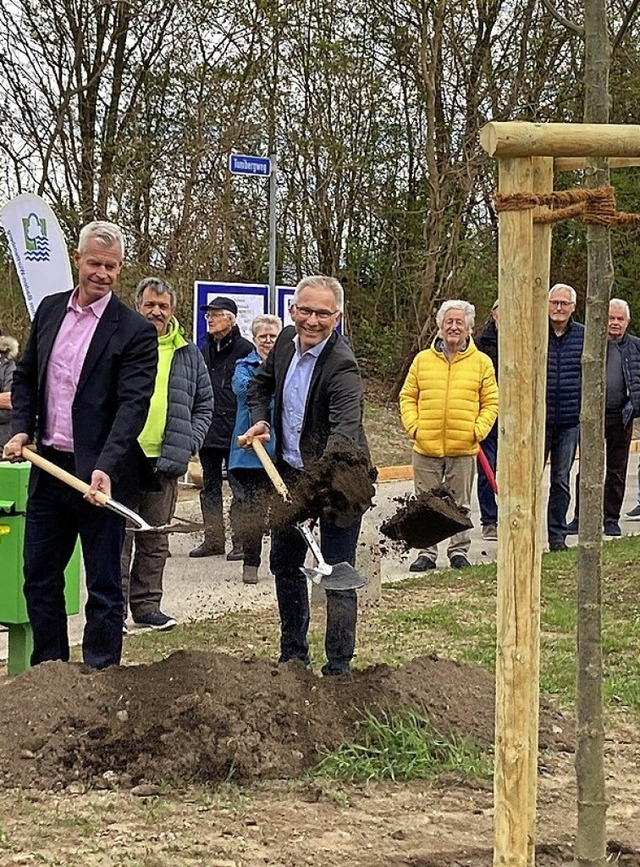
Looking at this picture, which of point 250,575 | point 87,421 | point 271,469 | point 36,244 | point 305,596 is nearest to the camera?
point 87,421

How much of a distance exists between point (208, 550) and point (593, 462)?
22.7 feet

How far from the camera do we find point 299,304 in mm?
5766

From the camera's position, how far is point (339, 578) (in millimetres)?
5641

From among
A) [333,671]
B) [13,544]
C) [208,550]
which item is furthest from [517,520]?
[208,550]

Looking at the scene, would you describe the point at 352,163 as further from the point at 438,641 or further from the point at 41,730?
the point at 41,730

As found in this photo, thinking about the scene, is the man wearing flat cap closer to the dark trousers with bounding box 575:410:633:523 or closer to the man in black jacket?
the man in black jacket

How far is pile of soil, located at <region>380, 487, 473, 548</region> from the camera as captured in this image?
6203 mm

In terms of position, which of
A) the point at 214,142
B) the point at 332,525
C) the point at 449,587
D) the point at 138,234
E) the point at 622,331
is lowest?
the point at 449,587

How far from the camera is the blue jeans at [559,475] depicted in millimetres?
10234

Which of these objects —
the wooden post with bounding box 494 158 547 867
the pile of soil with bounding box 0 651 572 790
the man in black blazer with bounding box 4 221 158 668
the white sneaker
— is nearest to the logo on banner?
the white sneaker

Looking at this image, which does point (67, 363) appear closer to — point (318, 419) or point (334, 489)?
point (318, 419)

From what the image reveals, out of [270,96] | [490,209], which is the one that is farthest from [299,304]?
[490,209]

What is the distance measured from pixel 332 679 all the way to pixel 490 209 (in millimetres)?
16634

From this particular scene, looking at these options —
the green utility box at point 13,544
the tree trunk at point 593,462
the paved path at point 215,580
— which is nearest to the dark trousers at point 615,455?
the paved path at point 215,580
